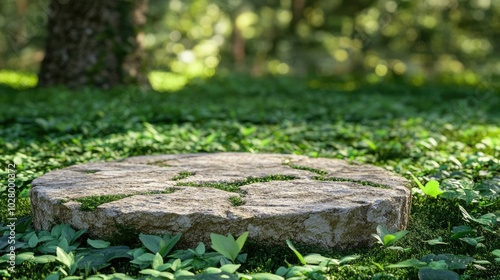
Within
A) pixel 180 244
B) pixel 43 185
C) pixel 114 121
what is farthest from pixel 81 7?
pixel 180 244

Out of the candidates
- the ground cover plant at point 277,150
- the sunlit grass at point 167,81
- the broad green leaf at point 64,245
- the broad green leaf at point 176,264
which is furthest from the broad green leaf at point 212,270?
the sunlit grass at point 167,81

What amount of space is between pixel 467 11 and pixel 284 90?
24.0 feet

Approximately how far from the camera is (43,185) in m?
2.89

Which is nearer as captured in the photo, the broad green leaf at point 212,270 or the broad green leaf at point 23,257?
the broad green leaf at point 212,270

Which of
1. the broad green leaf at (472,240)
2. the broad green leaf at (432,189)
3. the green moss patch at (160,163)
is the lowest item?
the broad green leaf at (472,240)

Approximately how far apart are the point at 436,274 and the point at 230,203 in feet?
2.90

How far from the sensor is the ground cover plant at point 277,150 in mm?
2393

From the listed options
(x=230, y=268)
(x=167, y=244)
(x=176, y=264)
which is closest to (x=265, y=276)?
(x=230, y=268)

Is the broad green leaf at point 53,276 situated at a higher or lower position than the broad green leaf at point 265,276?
higher

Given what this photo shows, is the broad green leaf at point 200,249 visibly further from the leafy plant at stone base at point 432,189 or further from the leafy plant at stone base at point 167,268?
the leafy plant at stone base at point 432,189

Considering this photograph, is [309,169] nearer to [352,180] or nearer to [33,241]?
[352,180]

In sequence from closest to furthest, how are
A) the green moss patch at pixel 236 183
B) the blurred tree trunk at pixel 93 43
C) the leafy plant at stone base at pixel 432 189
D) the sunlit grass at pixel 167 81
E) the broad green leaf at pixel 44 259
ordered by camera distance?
the broad green leaf at pixel 44 259 → the green moss patch at pixel 236 183 → the leafy plant at stone base at pixel 432 189 → the blurred tree trunk at pixel 93 43 → the sunlit grass at pixel 167 81

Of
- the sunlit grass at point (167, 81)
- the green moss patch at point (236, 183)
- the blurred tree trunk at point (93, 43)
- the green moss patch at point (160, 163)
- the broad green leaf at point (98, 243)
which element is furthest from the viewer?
the sunlit grass at point (167, 81)

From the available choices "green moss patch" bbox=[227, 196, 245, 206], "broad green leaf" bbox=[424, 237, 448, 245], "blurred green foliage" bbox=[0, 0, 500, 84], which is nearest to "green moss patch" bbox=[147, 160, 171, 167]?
"green moss patch" bbox=[227, 196, 245, 206]
